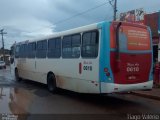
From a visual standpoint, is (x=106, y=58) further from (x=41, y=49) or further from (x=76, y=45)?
(x=41, y=49)

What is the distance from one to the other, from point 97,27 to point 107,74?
5.66 ft

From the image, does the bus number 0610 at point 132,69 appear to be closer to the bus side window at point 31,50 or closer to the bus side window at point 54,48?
the bus side window at point 54,48

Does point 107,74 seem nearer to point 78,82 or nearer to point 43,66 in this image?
point 78,82

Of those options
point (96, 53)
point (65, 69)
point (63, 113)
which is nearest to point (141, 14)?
point (65, 69)

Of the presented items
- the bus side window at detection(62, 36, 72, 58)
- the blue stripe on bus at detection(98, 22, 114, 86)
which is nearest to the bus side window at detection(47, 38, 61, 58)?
the bus side window at detection(62, 36, 72, 58)

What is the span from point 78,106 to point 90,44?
7.58 feet

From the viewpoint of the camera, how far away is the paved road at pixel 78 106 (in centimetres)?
952

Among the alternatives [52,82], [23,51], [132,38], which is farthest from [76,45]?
[23,51]

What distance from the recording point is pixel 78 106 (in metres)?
11.1

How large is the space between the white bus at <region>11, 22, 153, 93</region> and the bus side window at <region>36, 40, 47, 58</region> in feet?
7.47

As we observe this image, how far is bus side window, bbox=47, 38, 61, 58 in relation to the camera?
14.0 m

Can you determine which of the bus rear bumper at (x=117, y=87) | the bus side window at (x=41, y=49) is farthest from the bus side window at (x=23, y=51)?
the bus rear bumper at (x=117, y=87)

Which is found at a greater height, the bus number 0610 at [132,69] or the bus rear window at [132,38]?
the bus rear window at [132,38]

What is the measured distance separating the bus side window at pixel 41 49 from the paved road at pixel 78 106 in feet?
8.89
